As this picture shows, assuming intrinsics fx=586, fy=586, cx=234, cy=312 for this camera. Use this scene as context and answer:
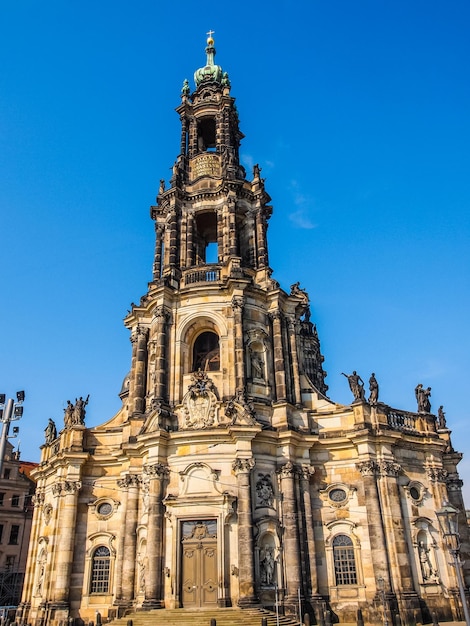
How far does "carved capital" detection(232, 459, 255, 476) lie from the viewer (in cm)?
2970

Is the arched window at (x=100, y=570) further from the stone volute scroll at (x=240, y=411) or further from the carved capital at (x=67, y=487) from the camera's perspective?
the stone volute scroll at (x=240, y=411)

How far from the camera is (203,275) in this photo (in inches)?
1452

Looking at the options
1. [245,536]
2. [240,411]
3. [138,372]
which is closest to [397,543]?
[245,536]

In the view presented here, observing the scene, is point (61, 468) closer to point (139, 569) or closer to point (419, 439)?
point (139, 569)

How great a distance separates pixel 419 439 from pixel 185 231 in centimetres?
1984

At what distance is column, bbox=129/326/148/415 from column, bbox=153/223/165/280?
442 cm

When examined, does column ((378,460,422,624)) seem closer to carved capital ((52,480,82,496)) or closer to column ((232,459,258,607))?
column ((232,459,258,607))

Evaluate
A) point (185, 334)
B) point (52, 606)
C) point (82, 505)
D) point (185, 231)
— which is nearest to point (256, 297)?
point (185, 334)

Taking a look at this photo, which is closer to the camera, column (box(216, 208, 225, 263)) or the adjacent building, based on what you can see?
column (box(216, 208, 225, 263))

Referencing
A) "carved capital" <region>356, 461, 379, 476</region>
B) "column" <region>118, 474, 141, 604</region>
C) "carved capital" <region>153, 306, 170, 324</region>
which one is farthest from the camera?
"carved capital" <region>153, 306, 170, 324</region>

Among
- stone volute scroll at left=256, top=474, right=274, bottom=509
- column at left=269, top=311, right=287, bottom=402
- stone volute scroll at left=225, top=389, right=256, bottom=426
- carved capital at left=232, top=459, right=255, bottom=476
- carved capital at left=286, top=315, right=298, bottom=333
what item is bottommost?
stone volute scroll at left=256, top=474, right=274, bottom=509

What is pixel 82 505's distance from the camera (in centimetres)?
3453

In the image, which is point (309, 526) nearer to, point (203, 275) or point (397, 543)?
point (397, 543)

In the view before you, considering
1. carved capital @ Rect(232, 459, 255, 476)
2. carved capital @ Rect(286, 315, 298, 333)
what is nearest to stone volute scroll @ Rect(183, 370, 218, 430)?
carved capital @ Rect(232, 459, 255, 476)
